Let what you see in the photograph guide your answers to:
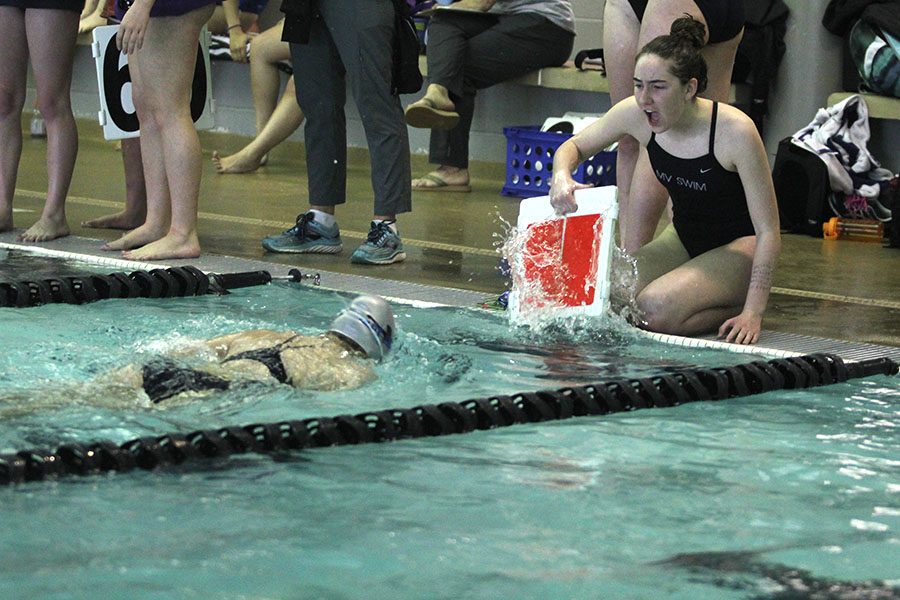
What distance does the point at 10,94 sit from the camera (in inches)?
240

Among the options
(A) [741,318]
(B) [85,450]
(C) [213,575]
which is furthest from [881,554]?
(A) [741,318]

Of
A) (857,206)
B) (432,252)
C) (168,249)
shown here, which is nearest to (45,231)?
(168,249)

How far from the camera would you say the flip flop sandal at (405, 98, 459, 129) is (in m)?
8.00

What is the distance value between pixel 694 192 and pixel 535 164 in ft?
12.6

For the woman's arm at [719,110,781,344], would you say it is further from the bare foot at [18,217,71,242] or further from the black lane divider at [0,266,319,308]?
the bare foot at [18,217,71,242]

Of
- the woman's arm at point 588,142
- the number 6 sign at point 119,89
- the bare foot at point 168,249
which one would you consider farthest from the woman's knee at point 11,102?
the woman's arm at point 588,142

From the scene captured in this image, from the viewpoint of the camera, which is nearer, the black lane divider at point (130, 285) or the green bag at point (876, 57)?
the black lane divider at point (130, 285)

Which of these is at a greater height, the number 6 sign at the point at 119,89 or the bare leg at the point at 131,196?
the number 6 sign at the point at 119,89

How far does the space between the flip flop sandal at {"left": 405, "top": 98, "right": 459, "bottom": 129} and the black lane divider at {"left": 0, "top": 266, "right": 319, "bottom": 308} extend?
275cm

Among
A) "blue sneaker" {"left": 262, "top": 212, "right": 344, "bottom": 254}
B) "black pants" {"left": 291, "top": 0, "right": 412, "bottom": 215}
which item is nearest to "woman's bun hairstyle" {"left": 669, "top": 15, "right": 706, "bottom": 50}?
"black pants" {"left": 291, "top": 0, "right": 412, "bottom": 215}

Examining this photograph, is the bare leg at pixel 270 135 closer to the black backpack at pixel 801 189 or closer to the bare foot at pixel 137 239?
the black backpack at pixel 801 189

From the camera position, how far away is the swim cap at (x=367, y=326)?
12.7 ft

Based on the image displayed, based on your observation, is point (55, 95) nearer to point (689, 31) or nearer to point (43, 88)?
point (43, 88)

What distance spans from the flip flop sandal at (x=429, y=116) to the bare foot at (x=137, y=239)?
2.41 m
